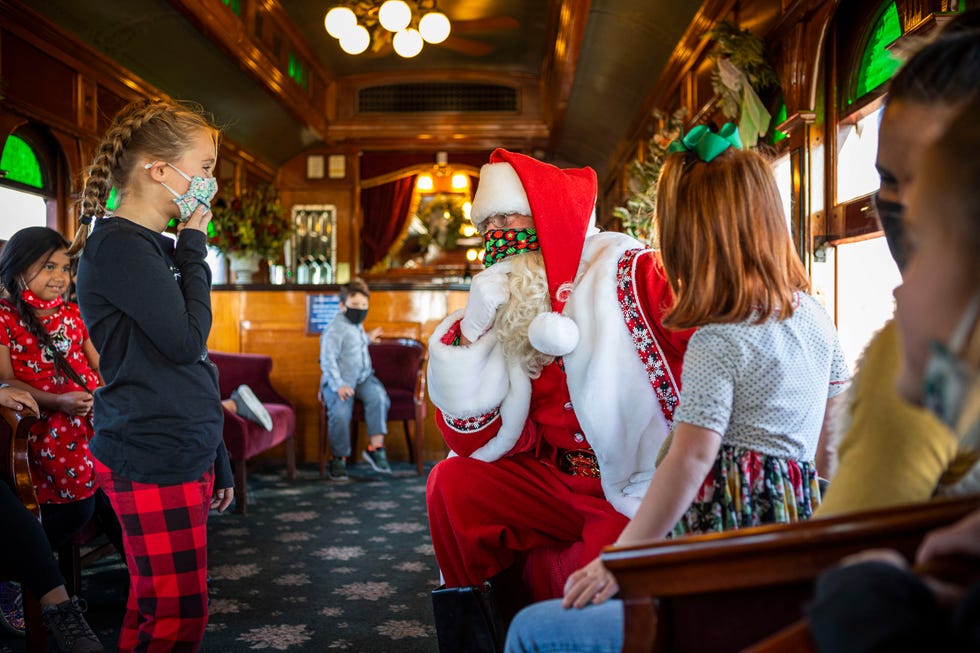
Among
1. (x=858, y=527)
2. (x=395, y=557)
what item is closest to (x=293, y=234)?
(x=395, y=557)

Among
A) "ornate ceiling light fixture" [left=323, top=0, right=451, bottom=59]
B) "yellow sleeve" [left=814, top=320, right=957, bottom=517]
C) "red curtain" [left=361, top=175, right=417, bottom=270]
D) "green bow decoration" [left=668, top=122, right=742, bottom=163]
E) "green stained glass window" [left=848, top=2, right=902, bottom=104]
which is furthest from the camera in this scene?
"red curtain" [left=361, top=175, right=417, bottom=270]

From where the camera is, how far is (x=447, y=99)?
32.8 feet

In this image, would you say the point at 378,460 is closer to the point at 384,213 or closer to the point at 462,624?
the point at 462,624

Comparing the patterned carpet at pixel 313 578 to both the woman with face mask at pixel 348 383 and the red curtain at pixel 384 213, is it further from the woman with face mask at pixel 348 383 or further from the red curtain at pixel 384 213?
the red curtain at pixel 384 213

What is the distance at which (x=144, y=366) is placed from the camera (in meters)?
1.45

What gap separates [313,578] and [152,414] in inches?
70.2

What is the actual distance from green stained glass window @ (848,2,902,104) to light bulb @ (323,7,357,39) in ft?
14.7

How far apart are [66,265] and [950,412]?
270cm

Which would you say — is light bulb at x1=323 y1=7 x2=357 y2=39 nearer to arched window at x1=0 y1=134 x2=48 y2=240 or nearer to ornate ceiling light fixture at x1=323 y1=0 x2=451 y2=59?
ornate ceiling light fixture at x1=323 y1=0 x2=451 y2=59

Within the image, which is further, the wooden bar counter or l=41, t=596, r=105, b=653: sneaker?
the wooden bar counter

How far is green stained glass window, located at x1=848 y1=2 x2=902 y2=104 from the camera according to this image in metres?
2.84

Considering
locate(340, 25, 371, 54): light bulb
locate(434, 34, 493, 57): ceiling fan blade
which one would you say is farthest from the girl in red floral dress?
locate(434, 34, 493, 57): ceiling fan blade

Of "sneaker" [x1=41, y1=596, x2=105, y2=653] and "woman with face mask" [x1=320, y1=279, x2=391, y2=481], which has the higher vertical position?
"woman with face mask" [x1=320, y1=279, x2=391, y2=481]

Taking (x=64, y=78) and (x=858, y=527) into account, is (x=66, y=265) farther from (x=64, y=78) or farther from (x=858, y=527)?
(x=64, y=78)
